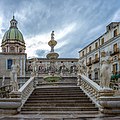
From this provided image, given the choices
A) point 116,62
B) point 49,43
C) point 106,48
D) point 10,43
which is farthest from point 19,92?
point 10,43

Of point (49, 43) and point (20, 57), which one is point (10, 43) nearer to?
point (20, 57)

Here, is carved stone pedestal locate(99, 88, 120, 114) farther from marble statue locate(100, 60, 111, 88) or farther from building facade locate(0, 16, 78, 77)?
building facade locate(0, 16, 78, 77)

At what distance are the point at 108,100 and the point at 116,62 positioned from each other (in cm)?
3141

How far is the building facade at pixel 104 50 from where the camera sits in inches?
1618

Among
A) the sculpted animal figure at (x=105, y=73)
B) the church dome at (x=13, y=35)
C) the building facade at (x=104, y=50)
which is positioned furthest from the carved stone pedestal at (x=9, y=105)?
the church dome at (x=13, y=35)

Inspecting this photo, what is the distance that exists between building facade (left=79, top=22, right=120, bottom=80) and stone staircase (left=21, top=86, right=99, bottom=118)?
21.1 m

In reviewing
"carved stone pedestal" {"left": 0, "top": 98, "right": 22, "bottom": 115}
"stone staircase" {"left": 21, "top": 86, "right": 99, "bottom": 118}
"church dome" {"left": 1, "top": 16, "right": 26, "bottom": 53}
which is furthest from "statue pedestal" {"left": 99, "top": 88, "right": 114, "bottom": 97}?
"church dome" {"left": 1, "top": 16, "right": 26, "bottom": 53}

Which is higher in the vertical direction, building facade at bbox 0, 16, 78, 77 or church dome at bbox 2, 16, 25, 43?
church dome at bbox 2, 16, 25, 43

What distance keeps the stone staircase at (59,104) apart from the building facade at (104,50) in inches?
830

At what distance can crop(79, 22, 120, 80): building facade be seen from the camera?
41.1m

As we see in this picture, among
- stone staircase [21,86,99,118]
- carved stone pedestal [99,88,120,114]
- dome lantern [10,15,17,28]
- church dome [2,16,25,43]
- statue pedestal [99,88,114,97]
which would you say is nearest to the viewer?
carved stone pedestal [99,88,120,114]

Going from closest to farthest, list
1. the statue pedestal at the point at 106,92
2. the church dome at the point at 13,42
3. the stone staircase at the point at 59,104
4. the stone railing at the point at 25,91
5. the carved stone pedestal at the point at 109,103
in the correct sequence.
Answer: the carved stone pedestal at the point at 109,103, the stone staircase at the point at 59,104, the statue pedestal at the point at 106,92, the stone railing at the point at 25,91, the church dome at the point at 13,42

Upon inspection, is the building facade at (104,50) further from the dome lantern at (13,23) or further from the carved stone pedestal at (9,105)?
the carved stone pedestal at (9,105)

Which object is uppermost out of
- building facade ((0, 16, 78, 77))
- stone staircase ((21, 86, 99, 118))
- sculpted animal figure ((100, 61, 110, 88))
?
building facade ((0, 16, 78, 77))
